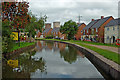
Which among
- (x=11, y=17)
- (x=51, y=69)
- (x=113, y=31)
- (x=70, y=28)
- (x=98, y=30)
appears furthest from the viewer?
(x=70, y=28)

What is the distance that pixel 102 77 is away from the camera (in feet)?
31.0

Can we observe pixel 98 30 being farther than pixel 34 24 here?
Yes

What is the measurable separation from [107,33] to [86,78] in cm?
3560

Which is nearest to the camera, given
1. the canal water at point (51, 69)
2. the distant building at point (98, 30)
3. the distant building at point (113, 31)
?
the canal water at point (51, 69)

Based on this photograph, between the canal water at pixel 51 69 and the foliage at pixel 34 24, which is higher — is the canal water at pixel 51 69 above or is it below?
below

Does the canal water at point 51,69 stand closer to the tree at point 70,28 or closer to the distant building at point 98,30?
the distant building at point 98,30

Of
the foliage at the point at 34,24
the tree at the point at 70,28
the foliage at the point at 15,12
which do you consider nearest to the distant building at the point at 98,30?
the tree at the point at 70,28

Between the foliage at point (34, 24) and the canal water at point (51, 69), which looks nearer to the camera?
the canal water at point (51, 69)

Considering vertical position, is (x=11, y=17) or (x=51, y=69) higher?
(x=11, y=17)

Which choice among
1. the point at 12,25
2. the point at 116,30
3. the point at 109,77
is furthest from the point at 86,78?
the point at 116,30

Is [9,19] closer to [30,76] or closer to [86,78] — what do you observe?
[30,76]

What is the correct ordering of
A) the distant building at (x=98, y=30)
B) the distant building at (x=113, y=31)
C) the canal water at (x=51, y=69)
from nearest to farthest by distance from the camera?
the canal water at (x=51, y=69) → the distant building at (x=113, y=31) → the distant building at (x=98, y=30)

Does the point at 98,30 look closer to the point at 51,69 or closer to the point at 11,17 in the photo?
the point at 11,17

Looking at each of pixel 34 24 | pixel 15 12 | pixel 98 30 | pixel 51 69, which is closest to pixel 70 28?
pixel 98 30
